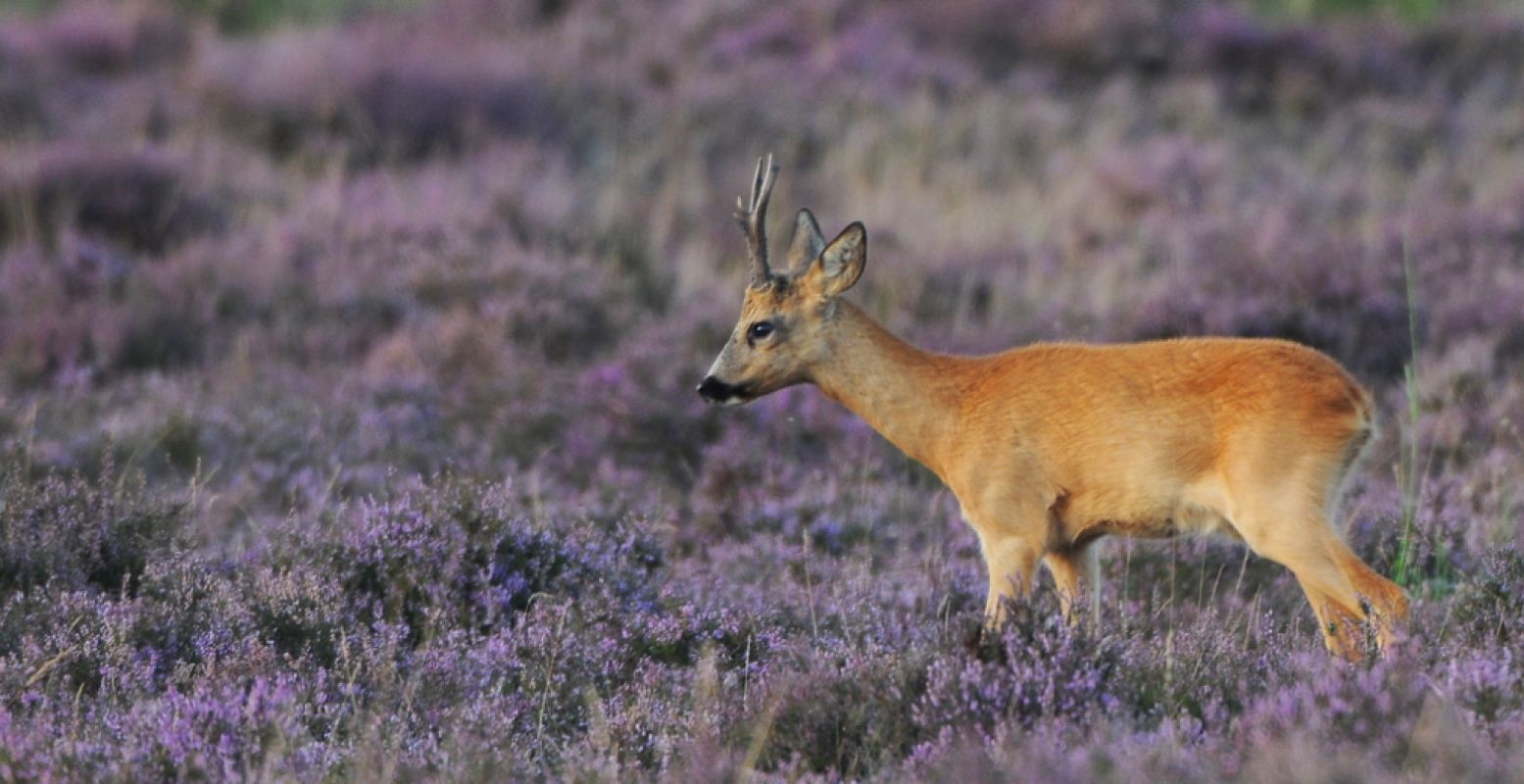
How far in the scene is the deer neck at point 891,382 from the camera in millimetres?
6672

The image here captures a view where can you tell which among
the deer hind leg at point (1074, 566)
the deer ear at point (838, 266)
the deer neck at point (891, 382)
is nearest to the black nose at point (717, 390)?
the deer neck at point (891, 382)

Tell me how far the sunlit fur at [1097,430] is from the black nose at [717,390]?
0.03 metres

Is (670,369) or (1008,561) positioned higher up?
(1008,561)

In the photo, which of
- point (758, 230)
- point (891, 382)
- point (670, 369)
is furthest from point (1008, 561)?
point (670, 369)

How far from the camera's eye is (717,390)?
6.63m

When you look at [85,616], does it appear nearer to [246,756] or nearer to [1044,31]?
[246,756]

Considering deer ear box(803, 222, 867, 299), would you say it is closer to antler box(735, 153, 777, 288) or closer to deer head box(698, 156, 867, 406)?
deer head box(698, 156, 867, 406)

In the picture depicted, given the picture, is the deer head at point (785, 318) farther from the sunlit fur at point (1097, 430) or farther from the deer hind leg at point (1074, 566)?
the deer hind leg at point (1074, 566)

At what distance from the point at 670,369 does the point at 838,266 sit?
3267 millimetres

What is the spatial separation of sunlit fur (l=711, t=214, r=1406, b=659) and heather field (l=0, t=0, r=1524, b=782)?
12.4 inches

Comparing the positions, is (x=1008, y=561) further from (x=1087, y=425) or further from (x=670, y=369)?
(x=670, y=369)

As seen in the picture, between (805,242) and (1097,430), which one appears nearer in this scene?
(1097,430)

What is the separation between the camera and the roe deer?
583 centimetres

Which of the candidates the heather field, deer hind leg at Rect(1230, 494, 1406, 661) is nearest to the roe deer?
deer hind leg at Rect(1230, 494, 1406, 661)
